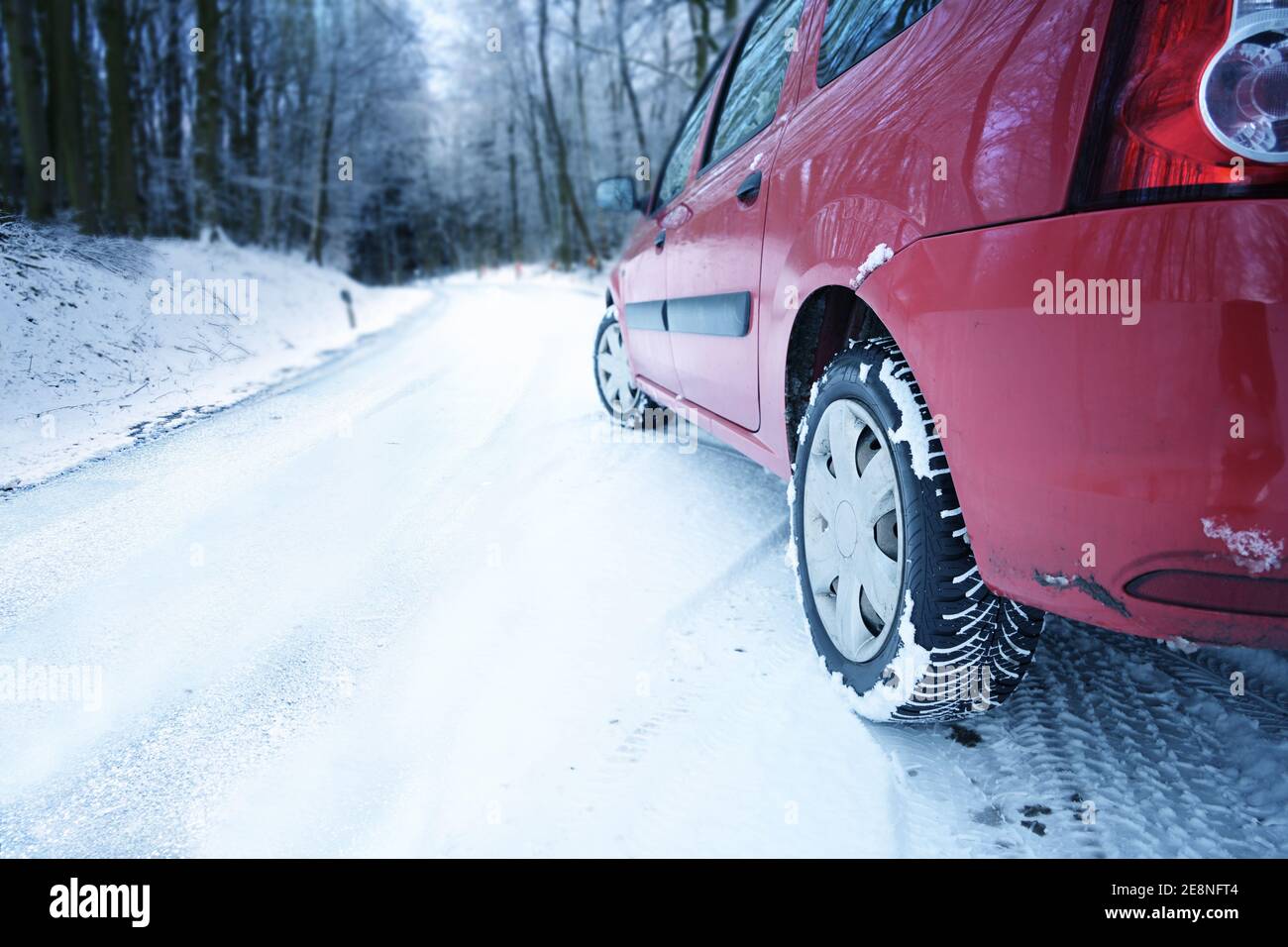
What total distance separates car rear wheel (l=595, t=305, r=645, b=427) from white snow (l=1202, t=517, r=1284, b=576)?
10.6 feet

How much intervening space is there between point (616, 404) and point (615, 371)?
0.19 m

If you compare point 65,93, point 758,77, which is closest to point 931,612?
point 758,77

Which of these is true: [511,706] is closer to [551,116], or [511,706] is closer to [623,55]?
[623,55]

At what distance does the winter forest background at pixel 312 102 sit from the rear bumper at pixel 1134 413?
2.56 metres

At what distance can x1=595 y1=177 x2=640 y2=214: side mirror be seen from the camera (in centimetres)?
376

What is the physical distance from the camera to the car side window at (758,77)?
2.29m

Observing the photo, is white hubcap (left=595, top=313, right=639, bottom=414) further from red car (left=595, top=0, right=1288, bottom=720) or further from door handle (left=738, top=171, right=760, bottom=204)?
red car (left=595, top=0, right=1288, bottom=720)

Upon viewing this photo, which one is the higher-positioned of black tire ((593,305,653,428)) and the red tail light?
the red tail light

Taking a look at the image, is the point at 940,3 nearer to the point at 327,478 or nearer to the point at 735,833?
the point at 735,833

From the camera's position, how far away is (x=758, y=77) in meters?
2.57

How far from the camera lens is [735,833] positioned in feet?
4.32

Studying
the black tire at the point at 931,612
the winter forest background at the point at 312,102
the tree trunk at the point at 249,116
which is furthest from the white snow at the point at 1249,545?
the tree trunk at the point at 249,116

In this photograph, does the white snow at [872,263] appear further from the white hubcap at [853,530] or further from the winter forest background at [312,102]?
the winter forest background at [312,102]

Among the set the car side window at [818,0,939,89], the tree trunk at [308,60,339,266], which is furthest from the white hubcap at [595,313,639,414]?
the tree trunk at [308,60,339,266]
